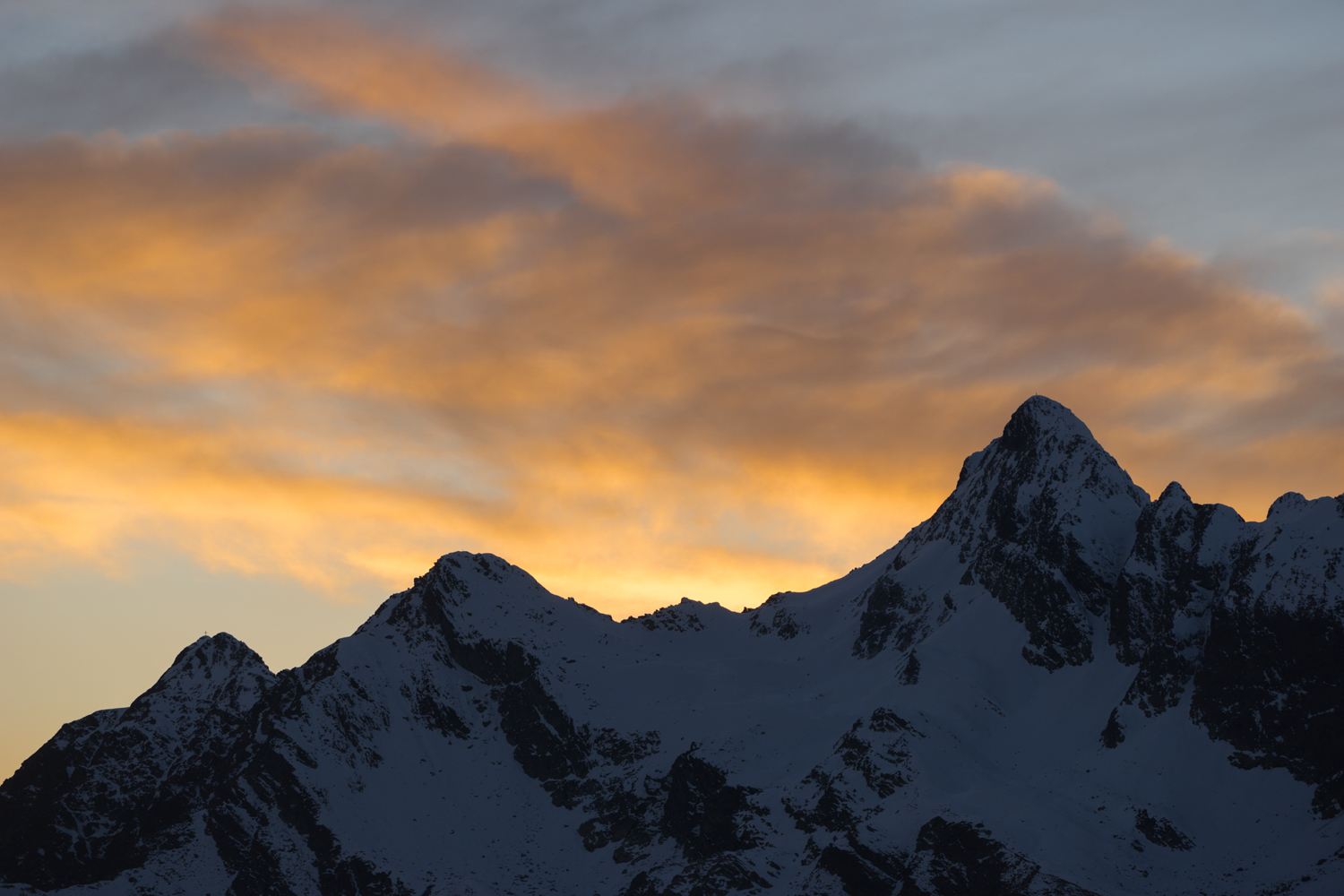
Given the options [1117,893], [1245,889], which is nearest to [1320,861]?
[1245,889]

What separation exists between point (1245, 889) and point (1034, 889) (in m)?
25.9

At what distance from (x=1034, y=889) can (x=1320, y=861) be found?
3480 centimetres

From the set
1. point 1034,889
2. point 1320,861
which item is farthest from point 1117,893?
point 1320,861

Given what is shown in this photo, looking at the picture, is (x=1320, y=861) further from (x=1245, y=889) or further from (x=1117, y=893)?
(x=1117, y=893)

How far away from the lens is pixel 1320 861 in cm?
19375

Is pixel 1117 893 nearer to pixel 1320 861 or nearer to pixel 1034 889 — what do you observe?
pixel 1034 889

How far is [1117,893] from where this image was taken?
19438 centimetres

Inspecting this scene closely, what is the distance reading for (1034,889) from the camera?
196 m

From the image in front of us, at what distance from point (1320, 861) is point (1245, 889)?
31.4ft

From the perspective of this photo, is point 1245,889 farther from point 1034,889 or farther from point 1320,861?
point 1034,889

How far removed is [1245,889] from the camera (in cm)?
19550

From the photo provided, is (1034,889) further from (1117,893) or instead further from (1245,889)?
(1245,889)

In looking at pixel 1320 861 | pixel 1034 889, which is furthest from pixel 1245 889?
pixel 1034 889
